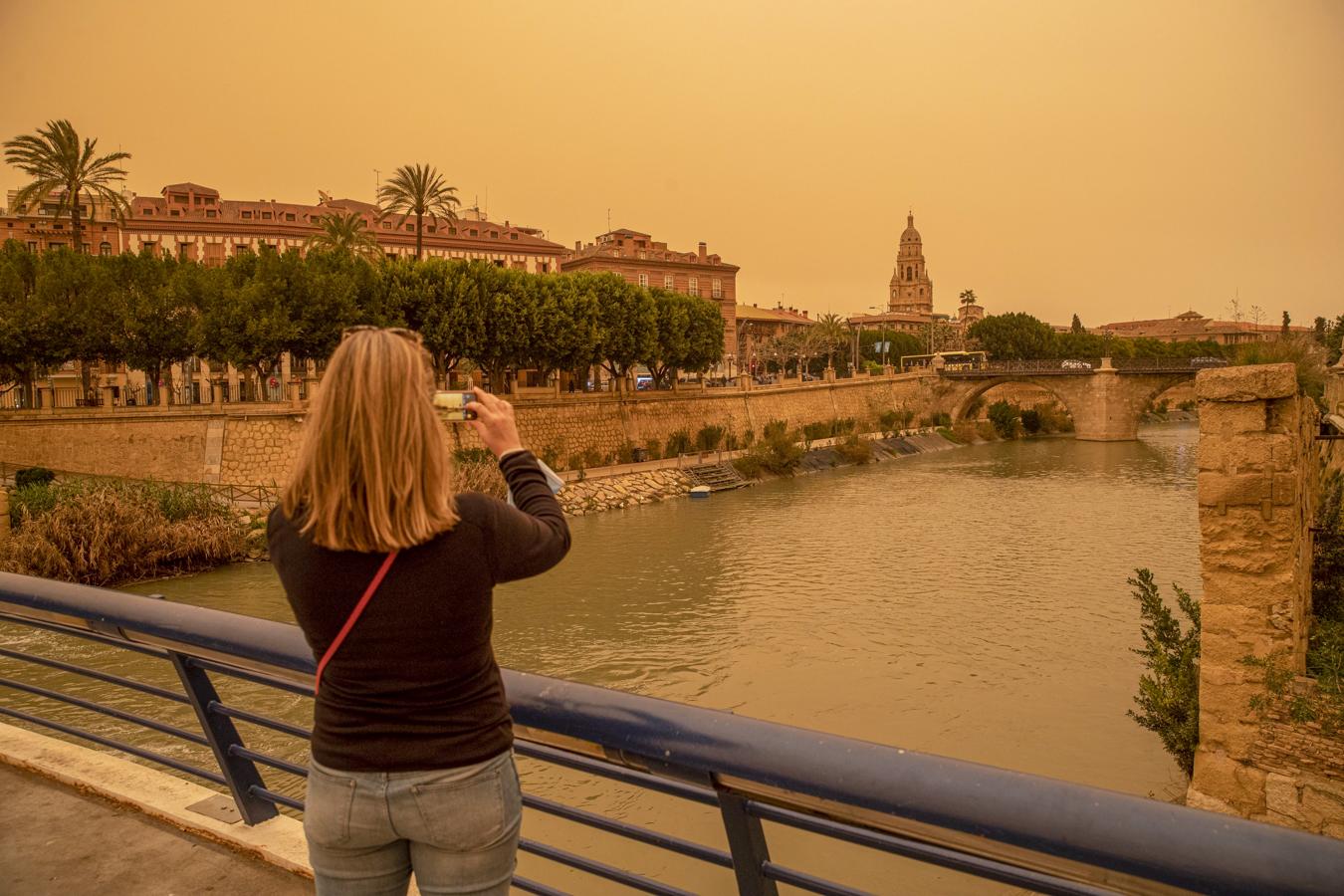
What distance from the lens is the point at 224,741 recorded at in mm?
3348

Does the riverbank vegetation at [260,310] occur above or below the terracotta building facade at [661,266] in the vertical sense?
below

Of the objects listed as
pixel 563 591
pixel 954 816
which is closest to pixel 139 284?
pixel 563 591

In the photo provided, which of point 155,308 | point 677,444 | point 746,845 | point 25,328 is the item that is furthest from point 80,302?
point 746,845

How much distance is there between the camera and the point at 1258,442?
704 centimetres

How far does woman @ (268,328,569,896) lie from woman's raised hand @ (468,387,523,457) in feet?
0.93

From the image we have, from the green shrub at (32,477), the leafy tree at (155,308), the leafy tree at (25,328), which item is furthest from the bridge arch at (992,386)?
the green shrub at (32,477)

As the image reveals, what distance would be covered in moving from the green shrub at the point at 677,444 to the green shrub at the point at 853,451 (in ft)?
26.9

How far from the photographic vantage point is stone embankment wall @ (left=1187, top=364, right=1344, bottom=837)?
22.9 ft

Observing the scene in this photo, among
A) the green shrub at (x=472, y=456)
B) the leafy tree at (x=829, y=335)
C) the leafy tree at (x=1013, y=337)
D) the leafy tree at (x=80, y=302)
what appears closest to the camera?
the green shrub at (x=472, y=456)

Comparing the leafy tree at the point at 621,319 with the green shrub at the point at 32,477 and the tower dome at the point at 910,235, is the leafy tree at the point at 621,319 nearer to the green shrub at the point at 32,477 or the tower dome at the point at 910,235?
the green shrub at the point at 32,477

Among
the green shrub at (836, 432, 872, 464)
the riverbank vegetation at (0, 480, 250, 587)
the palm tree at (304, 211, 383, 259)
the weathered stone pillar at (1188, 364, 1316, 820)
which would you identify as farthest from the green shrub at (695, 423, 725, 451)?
the weathered stone pillar at (1188, 364, 1316, 820)

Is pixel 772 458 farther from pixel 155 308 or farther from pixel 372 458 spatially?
pixel 372 458

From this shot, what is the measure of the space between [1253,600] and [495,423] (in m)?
6.93

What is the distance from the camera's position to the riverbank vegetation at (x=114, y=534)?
20625 mm
